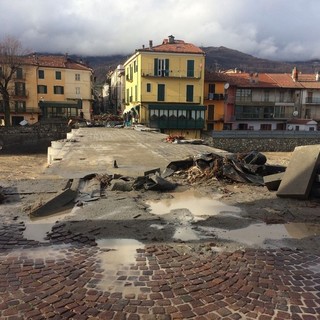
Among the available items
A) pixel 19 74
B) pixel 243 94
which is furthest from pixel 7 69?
pixel 243 94

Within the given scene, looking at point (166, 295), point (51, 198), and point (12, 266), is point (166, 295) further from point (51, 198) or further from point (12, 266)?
point (51, 198)

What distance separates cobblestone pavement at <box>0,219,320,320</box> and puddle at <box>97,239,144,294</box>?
0.01 meters

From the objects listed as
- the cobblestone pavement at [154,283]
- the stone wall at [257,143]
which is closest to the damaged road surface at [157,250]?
the cobblestone pavement at [154,283]

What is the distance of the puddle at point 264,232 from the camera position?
595cm

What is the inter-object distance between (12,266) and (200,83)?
152 ft

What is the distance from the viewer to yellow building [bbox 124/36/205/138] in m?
47.1

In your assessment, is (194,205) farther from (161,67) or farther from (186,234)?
(161,67)

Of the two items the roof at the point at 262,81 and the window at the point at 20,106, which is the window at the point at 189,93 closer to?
the roof at the point at 262,81

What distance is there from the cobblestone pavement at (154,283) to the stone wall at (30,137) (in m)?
40.5

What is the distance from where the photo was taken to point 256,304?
3.92 metres

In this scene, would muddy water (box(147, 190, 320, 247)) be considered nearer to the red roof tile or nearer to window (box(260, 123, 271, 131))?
the red roof tile

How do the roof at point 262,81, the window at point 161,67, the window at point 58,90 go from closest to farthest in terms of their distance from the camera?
the window at point 161,67 < the roof at point 262,81 < the window at point 58,90

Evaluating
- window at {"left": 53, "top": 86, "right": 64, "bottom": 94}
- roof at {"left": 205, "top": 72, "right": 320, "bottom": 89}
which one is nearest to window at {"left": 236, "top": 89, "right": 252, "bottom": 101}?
roof at {"left": 205, "top": 72, "right": 320, "bottom": 89}

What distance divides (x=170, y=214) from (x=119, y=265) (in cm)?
248
